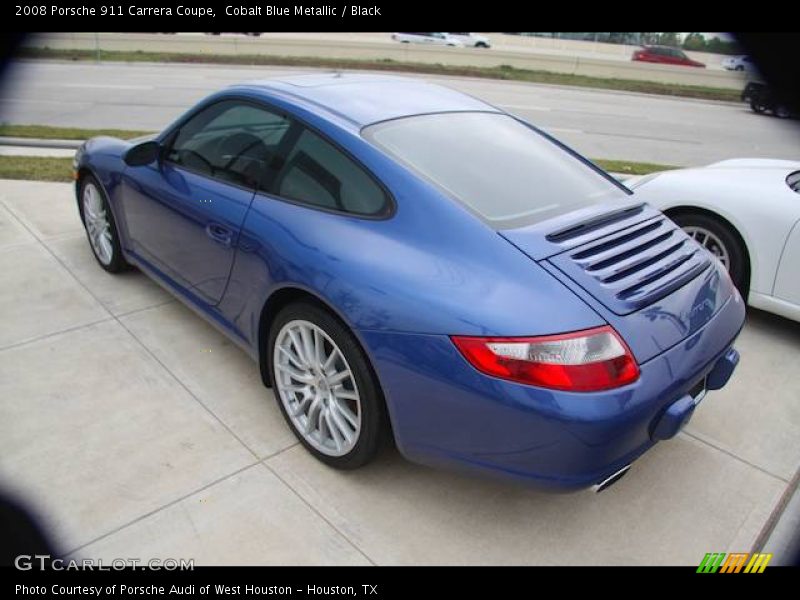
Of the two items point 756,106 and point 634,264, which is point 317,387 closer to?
point 634,264

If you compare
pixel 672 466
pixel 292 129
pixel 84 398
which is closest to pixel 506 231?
pixel 292 129

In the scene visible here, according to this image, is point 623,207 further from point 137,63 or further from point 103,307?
point 137,63

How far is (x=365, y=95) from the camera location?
2906mm

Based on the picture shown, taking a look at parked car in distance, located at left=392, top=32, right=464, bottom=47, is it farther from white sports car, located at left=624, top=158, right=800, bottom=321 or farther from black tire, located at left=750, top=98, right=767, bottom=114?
white sports car, located at left=624, top=158, right=800, bottom=321

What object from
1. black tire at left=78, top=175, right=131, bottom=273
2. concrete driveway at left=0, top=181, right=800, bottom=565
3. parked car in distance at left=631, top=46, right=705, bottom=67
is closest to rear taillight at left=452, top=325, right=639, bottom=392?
concrete driveway at left=0, top=181, right=800, bottom=565

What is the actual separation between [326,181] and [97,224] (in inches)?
94.2

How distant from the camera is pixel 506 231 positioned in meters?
2.19

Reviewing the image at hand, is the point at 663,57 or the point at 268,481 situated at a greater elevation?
the point at 663,57

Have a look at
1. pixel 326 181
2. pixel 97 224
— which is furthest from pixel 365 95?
pixel 97 224

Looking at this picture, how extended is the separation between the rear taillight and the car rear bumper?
0.03m

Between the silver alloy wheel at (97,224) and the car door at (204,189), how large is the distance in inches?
22.8

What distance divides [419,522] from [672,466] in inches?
46.4

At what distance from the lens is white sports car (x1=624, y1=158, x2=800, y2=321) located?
3604 mm

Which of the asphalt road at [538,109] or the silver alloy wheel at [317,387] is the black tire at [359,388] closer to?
the silver alloy wheel at [317,387]
